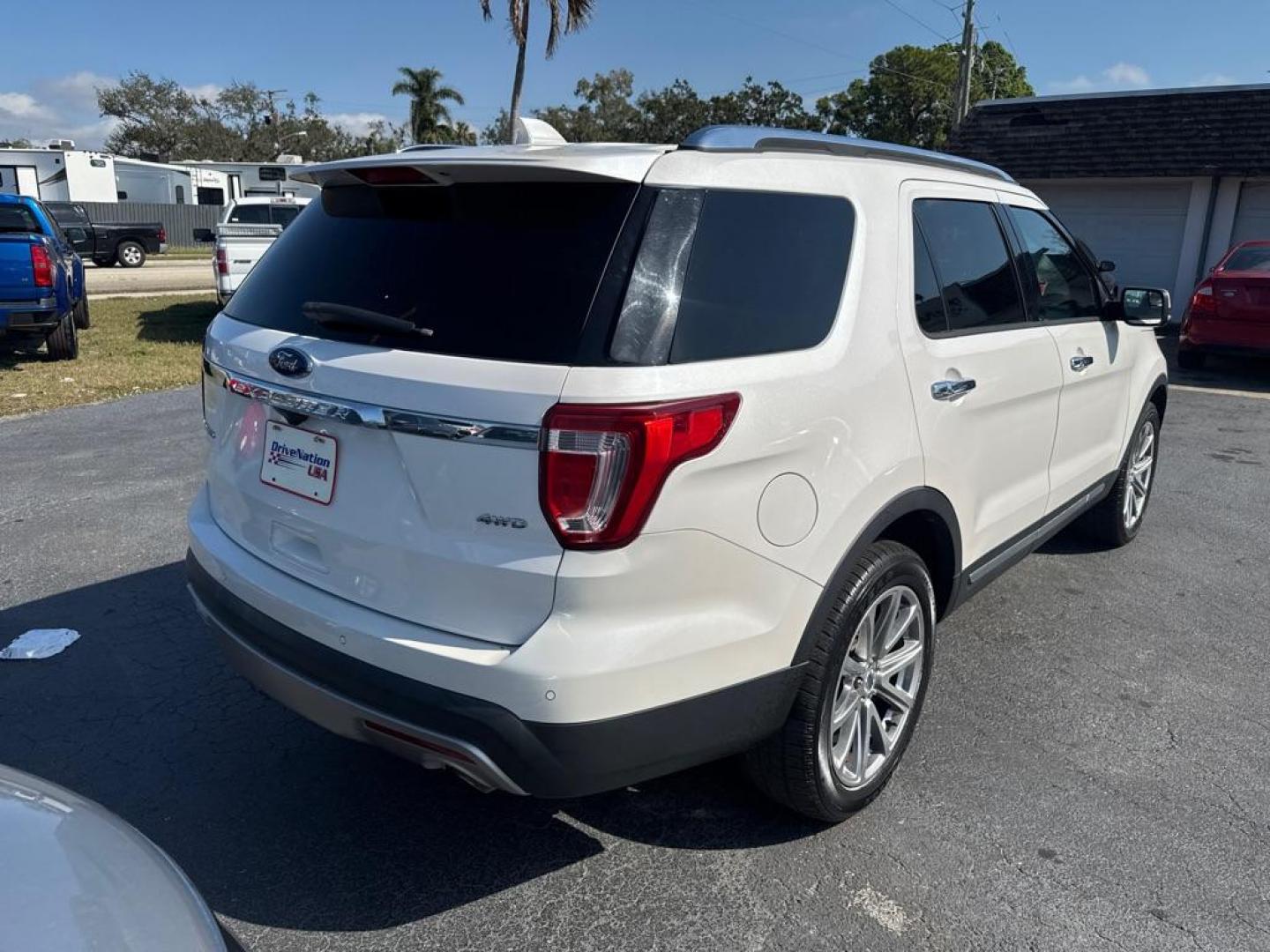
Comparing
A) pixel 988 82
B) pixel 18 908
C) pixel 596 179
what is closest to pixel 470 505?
pixel 596 179

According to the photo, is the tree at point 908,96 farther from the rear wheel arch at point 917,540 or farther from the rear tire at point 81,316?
the rear wheel arch at point 917,540

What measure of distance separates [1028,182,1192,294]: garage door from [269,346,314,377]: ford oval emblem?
16.9 meters

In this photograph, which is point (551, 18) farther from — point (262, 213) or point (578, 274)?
point (578, 274)

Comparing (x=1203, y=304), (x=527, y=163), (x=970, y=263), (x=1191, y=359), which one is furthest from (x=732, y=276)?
(x=1191, y=359)

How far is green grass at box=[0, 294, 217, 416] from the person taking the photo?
923 centimetres

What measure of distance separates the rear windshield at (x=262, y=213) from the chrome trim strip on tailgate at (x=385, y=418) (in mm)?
15518

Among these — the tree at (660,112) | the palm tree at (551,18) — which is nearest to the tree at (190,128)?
the tree at (660,112)

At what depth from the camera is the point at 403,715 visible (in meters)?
Answer: 2.31

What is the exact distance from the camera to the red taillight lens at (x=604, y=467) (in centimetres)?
213

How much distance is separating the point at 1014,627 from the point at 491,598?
300 cm

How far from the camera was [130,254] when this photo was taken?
2873 centimetres

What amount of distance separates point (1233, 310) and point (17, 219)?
14132 mm

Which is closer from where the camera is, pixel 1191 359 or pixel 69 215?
pixel 1191 359

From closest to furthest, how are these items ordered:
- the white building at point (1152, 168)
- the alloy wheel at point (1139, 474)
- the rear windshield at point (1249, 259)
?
the alloy wheel at point (1139, 474)
the rear windshield at point (1249, 259)
the white building at point (1152, 168)
